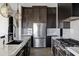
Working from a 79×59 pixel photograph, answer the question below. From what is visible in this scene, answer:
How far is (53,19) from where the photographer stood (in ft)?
22.5

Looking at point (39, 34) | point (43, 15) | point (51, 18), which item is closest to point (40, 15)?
point (43, 15)

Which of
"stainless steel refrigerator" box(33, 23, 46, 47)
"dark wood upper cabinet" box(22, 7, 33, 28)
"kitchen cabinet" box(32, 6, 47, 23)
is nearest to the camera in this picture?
"stainless steel refrigerator" box(33, 23, 46, 47)

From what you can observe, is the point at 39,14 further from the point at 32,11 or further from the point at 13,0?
the point at 13,0

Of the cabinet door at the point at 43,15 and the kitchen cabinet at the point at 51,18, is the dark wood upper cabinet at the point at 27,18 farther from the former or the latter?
the kitchen cabinet at the point at 51,18

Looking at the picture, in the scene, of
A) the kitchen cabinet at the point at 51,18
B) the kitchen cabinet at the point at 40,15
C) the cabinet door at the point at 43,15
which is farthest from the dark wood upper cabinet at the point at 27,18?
the kitchen cabinet at the point at 51,18

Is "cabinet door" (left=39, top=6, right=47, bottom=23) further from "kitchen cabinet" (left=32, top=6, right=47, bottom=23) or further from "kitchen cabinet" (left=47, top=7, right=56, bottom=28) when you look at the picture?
"kitchen cabinet" (left=47, top=7, right=56, bottom=28)

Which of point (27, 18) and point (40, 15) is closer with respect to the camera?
point (27, 18)

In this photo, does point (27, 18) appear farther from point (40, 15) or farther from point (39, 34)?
point (39, 34)

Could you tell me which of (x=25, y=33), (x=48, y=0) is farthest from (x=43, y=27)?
(x=48, y=0)

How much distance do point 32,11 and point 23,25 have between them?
0.80 metres

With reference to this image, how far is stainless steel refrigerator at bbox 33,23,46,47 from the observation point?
21.4 feet

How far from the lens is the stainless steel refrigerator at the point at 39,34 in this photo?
6.53 m

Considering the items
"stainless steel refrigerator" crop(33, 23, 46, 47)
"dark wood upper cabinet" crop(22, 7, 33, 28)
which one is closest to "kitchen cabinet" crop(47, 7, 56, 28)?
"stainless steel refrigerator" crop(33, 23, 46, 47)

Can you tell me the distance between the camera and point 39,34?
6.63 meters
